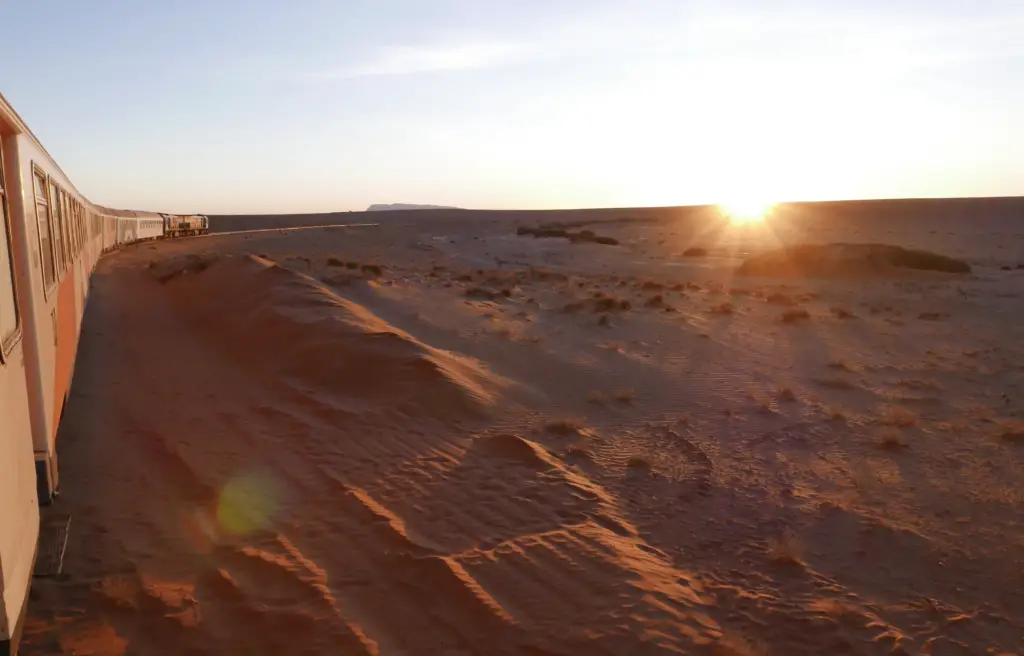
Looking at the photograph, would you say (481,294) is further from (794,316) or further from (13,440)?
(13,440)

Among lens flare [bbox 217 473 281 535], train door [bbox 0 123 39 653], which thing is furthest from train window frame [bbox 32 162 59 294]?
lens flare [bbox 217 473 281 535]

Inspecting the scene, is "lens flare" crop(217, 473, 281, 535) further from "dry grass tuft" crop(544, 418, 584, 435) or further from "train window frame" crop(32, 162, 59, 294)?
"dry grass tuft" crop(544, 418, 584, 435)

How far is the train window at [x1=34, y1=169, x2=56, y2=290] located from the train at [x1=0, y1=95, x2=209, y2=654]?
0.03ft

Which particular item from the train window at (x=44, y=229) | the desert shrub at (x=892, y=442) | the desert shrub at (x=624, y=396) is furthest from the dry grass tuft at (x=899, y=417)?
the train window at (x=44, y=229)

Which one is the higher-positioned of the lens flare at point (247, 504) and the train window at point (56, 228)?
the train window at point (56, 228)

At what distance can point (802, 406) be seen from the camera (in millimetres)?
12141

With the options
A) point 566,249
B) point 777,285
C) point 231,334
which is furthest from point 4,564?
point 566,249

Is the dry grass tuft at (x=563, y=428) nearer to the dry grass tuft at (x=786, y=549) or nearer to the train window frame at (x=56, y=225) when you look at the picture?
the dry grass tuft at (x=786, y=549)

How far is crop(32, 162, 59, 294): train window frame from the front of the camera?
278 inches

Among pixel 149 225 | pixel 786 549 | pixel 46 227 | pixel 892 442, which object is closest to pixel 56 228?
pixel 46 227

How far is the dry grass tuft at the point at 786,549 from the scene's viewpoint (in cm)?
686

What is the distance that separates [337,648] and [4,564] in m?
2.11

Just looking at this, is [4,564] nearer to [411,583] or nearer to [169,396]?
[411,583]

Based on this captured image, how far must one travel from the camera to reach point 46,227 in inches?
310
